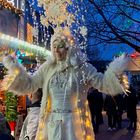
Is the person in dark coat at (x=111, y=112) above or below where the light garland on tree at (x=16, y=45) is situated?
below

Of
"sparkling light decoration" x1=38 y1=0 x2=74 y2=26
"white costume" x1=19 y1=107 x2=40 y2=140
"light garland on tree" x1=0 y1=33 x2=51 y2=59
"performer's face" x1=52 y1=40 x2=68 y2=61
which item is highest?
"light garland on tree" x1=0 y1=33 x2=51 y2=59

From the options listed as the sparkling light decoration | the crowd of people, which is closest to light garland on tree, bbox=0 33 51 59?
the crowd of people

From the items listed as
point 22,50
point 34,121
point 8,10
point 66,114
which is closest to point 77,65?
point 66,114

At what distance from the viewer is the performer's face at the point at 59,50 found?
5516 mm

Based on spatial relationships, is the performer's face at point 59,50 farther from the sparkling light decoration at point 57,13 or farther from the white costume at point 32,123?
the white costume at point 32,123

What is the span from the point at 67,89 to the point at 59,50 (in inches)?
19.1

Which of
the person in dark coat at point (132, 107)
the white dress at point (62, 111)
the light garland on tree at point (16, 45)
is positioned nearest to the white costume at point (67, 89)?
the white dress at point (62, 111)

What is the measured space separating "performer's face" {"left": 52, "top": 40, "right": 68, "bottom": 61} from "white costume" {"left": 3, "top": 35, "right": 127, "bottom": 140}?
6 cm

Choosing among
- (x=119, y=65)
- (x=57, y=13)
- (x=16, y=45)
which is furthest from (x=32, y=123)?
(x=16, y=45)

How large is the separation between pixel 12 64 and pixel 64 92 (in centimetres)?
72

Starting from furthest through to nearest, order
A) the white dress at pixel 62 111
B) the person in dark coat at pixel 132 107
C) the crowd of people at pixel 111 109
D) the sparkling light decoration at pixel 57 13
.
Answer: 1. the person in dark coat at pixel 132 107
2. the crowd of people at pixel 111 109
3. the sparkling light decoration at pixel 57 13
4. the white dress at pixel 62 111

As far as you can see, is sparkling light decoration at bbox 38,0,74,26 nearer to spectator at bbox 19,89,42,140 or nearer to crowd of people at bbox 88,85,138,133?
spectator at bbox 19,89,42,140

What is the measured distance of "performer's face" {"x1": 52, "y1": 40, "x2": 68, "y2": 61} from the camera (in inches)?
217

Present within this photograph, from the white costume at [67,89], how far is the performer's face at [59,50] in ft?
0.18
